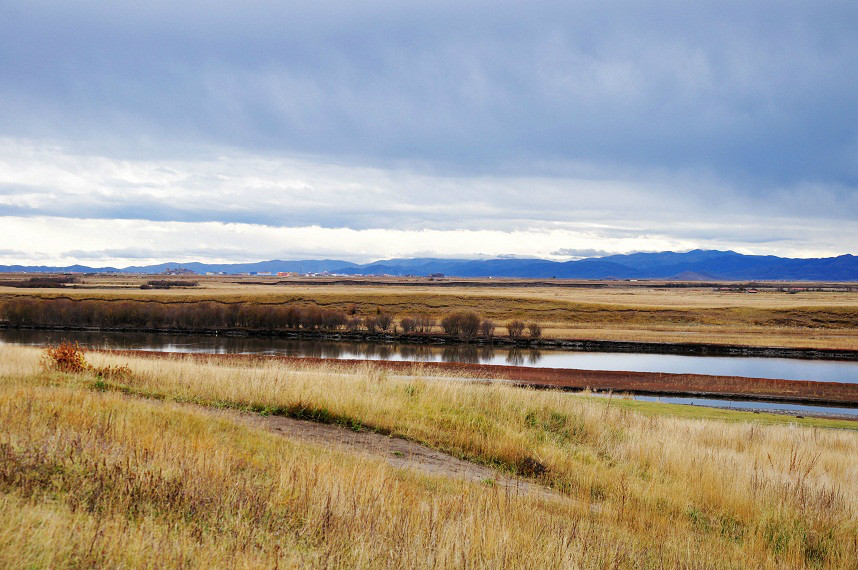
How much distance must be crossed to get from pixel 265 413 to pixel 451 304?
7968 centimetres

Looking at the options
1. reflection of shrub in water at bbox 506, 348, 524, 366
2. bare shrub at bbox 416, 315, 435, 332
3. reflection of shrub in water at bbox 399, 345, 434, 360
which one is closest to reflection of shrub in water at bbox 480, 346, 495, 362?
reflection of shrub in water at bbox 506, 348, 524, 366

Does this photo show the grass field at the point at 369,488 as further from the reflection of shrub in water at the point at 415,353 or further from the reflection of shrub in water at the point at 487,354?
the reflection of shrub in water at the point at 487,354

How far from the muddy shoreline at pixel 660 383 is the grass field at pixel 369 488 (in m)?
17.0

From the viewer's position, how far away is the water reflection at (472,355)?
46.6m

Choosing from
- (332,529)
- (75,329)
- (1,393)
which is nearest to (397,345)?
(75,329)

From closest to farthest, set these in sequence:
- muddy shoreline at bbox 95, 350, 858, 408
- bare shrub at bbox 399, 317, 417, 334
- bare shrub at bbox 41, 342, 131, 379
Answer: bare shrub at bbox 41, 342, 131, 379 < muddy shoreline at bbox 95, 350, 858, 408 < bare shrub at bbox 399, 317, 417, 334

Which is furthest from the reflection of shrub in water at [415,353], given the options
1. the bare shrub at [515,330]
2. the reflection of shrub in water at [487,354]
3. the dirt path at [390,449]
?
the dirt path at [390,449]

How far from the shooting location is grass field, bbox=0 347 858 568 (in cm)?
607

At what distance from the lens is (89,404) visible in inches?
444

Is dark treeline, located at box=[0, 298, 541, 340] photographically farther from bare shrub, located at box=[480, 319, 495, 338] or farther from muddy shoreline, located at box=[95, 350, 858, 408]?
muddy shoreline, located at box=[95, 350, 858, 408]

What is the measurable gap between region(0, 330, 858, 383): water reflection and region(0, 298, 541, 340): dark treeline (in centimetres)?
422

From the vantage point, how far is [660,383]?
3750 cm

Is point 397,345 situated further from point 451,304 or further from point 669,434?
point 669,434

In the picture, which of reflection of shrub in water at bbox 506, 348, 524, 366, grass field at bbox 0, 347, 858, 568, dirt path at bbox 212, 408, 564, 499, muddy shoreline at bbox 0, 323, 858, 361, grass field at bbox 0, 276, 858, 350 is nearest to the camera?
grass field at bbox 0, 347, 858, 568
